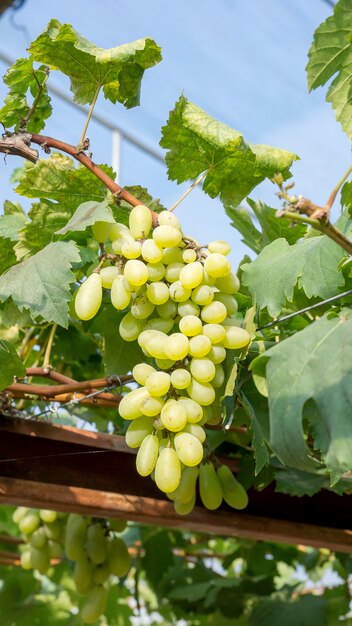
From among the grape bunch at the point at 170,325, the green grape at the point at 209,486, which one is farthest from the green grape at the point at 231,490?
the grape bunch at the point at 170,325

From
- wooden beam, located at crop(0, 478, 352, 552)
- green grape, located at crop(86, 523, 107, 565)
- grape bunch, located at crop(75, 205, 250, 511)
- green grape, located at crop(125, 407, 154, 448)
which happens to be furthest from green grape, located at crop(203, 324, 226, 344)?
green grape, located at crop(86, 523, 107, 565)

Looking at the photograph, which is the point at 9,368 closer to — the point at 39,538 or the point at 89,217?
the point at 89,217

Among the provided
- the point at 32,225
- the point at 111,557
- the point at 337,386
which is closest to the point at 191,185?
the point at 32,225

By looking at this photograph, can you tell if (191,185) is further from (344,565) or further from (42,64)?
(344,565)

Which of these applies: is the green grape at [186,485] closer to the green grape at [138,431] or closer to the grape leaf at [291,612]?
the green grape at [138,431]

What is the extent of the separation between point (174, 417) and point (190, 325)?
0.08 metres

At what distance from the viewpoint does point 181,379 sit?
0.83m

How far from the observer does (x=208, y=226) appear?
Result: 5.46 metres

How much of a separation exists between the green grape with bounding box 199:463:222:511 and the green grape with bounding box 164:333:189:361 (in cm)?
29

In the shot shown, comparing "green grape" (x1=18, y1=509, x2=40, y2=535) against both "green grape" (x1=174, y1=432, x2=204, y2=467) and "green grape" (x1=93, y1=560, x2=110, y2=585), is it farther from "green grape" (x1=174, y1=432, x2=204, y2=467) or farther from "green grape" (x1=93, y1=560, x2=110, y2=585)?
"green grape" (x1=174, y1=432, x2=204, y2=467)

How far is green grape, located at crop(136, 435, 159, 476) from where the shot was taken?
32.8 inches

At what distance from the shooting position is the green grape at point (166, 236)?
835mm

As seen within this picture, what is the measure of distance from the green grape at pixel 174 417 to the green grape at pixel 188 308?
0.28ft

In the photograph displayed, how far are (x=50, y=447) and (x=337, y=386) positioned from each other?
0.54 meters
